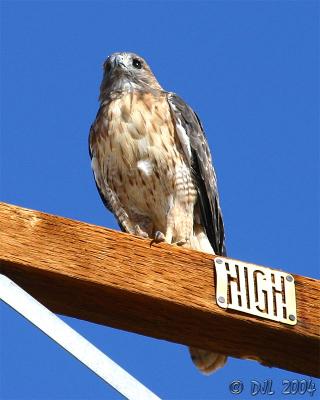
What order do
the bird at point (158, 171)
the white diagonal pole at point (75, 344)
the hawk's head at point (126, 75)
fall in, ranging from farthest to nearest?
the hawk's head at point (126, 75) → the bird at point (158, 171) → the white diagonal pole at point (75, 344)

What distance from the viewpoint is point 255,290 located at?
2.79 meters

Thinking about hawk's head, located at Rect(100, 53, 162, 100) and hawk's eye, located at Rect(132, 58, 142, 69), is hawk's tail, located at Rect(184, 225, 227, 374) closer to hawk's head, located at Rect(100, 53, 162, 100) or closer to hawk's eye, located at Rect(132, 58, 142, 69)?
hawk's head, located at Rect(100, 53, 162, 100)

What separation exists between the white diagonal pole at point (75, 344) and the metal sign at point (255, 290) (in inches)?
21.9

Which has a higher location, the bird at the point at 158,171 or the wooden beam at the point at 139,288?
the bird at the point at 158,171

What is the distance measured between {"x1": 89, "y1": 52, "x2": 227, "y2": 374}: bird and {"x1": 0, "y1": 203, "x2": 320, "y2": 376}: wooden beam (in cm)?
222

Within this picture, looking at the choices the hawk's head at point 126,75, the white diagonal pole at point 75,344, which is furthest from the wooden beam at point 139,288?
the hawk's head at point 126,75

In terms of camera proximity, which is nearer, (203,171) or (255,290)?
(255,290)

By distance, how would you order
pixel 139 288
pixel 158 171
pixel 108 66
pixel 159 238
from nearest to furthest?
pixel 139 288
pixel 159 238
pixel 158 171
pixel 108 66

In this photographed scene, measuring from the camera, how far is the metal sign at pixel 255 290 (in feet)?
8.98

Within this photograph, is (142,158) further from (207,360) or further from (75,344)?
(75,344)

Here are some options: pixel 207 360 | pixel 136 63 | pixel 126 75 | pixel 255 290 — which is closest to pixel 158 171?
pixel 126 75

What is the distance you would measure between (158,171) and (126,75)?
1075 millimetres

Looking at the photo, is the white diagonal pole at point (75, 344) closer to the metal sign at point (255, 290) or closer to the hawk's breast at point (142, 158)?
the metal sign at point (255, 290)

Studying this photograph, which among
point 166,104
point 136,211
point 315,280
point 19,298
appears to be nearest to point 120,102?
point 166,104
